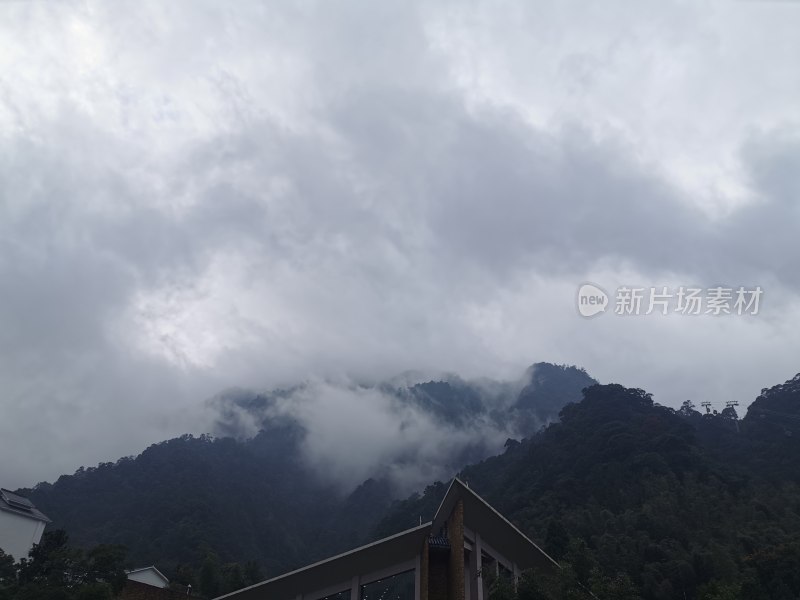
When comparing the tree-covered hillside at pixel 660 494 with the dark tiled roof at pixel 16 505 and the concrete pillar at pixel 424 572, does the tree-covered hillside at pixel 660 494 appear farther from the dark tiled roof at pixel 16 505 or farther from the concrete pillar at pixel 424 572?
the dark tiled roof at pixel 16 505

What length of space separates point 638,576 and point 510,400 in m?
108

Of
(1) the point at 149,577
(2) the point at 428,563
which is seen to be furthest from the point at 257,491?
(2) the point at 428,563

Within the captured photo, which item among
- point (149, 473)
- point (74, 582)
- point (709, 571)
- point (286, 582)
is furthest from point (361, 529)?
point (286, 582)

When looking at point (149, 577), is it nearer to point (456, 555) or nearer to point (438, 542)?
point (438, 542)

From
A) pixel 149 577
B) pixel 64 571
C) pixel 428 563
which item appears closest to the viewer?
pixel 428 563

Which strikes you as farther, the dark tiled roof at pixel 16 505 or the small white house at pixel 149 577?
the small white house at pixel 149 577

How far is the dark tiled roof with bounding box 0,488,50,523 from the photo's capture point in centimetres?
3928

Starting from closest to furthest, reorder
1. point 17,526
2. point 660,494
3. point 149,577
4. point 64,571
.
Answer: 1. point 64,571
2. point 17,526
3. point 149,577
4. point 660,494

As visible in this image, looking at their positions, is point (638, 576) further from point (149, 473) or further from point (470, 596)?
point (149, 473)

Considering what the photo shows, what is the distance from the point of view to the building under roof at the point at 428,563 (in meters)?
20.5

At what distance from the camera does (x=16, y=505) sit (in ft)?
131

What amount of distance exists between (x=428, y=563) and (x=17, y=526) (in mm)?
31167

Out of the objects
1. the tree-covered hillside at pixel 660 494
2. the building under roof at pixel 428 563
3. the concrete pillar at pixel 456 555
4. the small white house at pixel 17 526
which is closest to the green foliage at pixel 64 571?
the building under roof at pixel 428 563

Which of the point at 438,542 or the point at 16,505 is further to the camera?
the point at 16,505
